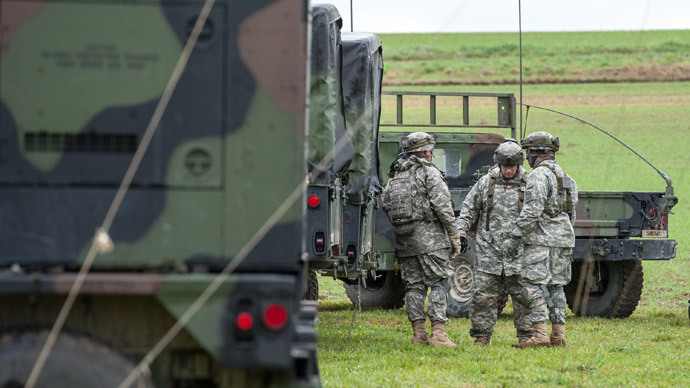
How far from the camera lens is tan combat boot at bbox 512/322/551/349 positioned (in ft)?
29.3

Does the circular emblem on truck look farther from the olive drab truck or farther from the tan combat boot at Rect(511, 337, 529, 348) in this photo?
the tan combat boot at Rect(511, 337, 529, 348)

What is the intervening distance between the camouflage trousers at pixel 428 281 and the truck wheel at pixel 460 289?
A: 2.02m

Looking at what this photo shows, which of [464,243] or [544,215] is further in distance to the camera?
[464,243]

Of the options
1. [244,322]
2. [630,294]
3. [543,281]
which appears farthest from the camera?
[630,294]

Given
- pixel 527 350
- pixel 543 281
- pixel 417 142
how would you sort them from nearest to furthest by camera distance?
pixel 527 350
pixel 543 281
pixel 417 142

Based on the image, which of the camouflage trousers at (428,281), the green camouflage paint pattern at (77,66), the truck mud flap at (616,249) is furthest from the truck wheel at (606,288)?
the green camouflage paint pattern at (77,66)

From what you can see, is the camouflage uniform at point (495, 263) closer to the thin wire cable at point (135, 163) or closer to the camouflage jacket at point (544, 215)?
the camouflage jacket at point (544, 215)

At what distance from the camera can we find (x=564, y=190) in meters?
9.10

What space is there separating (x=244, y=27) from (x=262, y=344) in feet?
3.69

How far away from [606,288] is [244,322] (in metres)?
8.92

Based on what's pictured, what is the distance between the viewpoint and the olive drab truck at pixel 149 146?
3.75 meters

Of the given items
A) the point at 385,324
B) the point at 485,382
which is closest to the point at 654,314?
the point at 385,324

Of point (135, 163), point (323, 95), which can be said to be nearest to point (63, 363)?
point (135, 163)

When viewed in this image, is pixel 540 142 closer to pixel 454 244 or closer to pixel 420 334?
pixel 454 244
